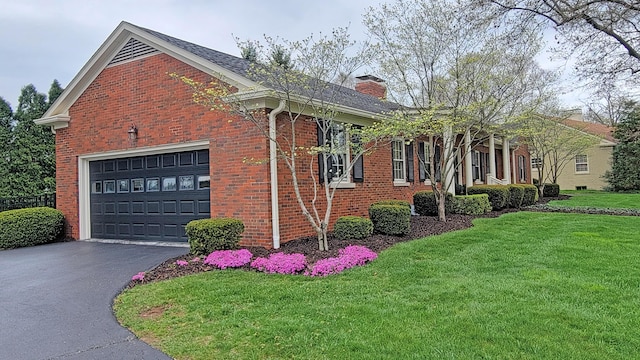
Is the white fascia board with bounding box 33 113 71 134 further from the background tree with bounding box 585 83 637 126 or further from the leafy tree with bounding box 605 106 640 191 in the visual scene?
the leafy tree with bounding box 605 106 640 191

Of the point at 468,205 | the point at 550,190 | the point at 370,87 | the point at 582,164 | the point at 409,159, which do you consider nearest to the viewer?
the point at 468,205

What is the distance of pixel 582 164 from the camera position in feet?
105

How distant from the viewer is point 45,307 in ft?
18.0

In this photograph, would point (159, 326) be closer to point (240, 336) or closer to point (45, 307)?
point (240, 336)

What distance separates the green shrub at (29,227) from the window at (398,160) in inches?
381

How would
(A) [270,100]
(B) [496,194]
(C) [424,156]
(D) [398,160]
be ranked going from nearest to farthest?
1. (A) [270,100]
2. (D) [398,160]
3. (B) [496,194]
4. (C) [424,156]

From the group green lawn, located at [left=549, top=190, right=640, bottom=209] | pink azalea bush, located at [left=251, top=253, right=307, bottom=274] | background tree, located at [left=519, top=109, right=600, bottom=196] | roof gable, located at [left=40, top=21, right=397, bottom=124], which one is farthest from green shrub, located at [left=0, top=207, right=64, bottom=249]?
background tree, located at [left=519, top=109, right=600, bottom=196]

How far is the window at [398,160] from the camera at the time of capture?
→ 13.5 metres

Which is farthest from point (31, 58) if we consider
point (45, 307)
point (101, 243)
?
point (45, 307)

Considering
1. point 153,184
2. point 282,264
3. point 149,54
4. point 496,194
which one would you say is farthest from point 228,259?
point 496,194

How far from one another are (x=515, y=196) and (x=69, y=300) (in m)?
14.6

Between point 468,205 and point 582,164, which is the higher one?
point 582,164

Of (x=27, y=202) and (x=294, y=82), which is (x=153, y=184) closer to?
(x=294, y=82)

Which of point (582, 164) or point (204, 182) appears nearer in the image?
point (204, 182)
